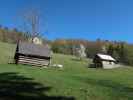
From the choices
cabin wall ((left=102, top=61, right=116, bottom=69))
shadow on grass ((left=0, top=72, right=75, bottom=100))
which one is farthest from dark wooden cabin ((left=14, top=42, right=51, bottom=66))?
shadow on grass ((left=0, top=72, right=75, bottom=100))

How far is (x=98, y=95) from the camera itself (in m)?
17.3

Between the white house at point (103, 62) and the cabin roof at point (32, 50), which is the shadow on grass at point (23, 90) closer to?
the cabin roof at point (32, 50)

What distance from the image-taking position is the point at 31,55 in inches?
1697

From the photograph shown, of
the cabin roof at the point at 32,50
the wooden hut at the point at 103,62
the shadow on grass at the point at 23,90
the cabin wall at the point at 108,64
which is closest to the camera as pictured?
the shadow on grass at the point at 23,90

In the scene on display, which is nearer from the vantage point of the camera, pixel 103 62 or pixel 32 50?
pixel 32 50

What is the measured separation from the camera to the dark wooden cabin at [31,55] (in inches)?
1678

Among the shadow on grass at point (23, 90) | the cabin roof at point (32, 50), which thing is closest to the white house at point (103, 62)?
the cabin roof at point (32, 50)

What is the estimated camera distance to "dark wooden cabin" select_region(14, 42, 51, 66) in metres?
42.6

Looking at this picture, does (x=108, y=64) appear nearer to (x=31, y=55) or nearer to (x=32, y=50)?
(x=32, y=50)

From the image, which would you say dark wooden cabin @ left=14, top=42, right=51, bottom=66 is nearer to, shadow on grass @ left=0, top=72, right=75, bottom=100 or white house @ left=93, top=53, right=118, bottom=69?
white house @ left=93, top=53, right=118, bottom=69

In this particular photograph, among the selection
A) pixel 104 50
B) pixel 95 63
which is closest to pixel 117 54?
pixel 104 50

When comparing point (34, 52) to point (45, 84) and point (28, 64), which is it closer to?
point (28, 64)

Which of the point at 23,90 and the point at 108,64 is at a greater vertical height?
the point at 108,64

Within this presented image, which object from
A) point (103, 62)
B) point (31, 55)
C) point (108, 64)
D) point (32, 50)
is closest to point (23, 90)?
point (31, 55)
